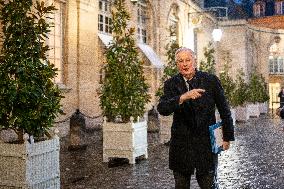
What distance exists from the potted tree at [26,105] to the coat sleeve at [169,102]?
2.37 meters

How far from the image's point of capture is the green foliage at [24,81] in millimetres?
5402

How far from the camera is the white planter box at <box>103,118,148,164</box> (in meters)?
8.51

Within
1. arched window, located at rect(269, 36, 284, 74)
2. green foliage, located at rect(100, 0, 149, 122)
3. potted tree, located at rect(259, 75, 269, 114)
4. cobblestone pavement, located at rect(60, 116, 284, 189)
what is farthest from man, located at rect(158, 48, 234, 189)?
A: arched window, located at rect(269, 36, 284, 74)

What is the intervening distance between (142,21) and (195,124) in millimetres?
17154

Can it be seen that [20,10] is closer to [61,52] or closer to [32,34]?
[32,34]

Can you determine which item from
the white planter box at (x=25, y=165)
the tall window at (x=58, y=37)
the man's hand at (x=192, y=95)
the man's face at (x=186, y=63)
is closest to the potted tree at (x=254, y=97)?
the tall window at (x=58, y=37)

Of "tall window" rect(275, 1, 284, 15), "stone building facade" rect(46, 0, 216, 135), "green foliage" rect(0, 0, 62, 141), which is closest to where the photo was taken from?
"green foliage" rect(0, 0, 62, 141)

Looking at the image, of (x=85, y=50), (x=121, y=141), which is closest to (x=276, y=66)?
(x=85, y=50)

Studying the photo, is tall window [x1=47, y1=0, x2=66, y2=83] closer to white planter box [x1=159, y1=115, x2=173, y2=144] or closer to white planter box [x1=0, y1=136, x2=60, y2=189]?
white planter box [x1=159, y1=115, x2=173, y2=144]

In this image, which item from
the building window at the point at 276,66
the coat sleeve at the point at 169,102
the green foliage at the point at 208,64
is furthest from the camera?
the building window at the point at 276,66

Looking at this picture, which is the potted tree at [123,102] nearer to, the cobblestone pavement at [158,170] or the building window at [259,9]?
the cobblestone pavement at [158,170]

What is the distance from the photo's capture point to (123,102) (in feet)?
29.0

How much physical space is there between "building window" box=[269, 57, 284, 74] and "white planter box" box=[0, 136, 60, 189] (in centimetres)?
3610

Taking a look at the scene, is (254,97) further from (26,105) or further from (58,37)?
(26,105)
